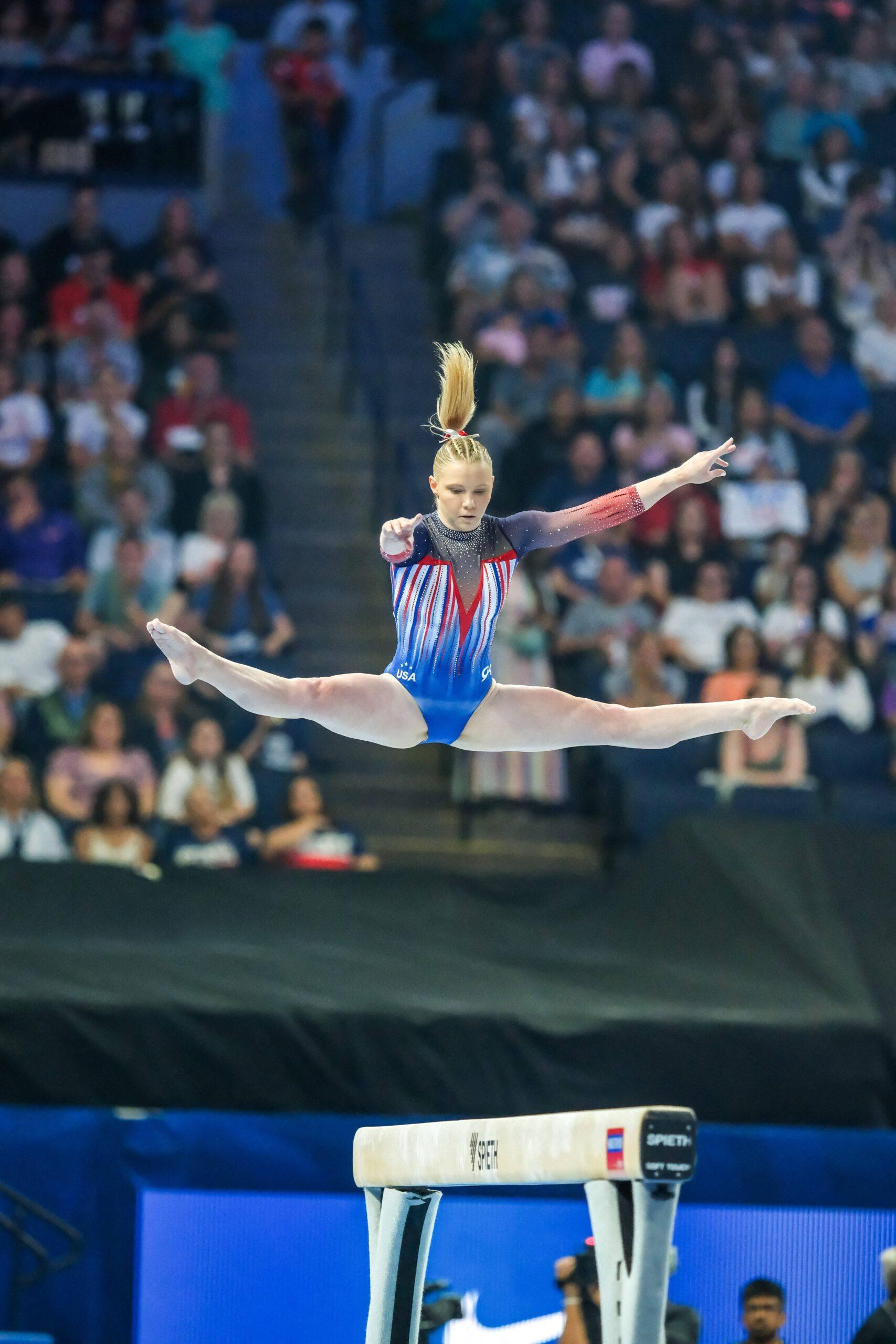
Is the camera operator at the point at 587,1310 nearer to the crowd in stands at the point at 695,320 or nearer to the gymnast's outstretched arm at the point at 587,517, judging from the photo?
the gymnast's outstretched arm at the point at 587,517

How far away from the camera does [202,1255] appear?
6531 millimetres

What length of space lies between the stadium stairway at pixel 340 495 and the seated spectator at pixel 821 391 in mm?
2363

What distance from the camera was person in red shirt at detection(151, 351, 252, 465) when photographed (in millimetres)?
10344

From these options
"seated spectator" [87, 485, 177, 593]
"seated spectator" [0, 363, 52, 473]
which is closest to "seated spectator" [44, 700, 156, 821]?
"seated spectator" [87, 485, 177, 593]

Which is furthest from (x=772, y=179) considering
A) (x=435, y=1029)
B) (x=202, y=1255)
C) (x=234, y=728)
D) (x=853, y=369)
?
(x=202, y=1255)

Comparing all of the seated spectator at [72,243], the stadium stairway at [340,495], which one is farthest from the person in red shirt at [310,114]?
the seated spectator at [72,243]

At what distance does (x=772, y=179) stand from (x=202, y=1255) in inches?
351

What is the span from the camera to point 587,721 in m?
5.06

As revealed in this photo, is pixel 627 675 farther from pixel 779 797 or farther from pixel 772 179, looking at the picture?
pixel 772 179

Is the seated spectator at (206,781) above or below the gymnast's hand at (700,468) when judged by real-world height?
above

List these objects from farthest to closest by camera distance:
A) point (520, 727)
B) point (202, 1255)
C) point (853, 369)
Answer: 1. point (853, 369)
2. point (202, 1255)
3. point (520, 727)

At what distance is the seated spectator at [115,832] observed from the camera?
8234 millimetres

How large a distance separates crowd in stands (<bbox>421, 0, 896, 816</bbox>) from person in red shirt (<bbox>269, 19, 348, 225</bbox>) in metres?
0.83

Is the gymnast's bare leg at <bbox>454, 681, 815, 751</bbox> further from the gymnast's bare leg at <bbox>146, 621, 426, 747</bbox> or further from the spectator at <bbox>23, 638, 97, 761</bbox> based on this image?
the spectator at <bbox>23, 638, 97, 761</bbox>
